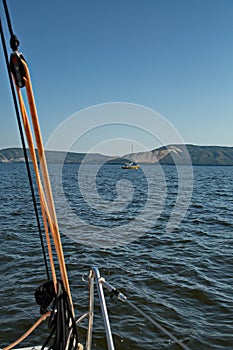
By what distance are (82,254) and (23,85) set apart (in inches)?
356

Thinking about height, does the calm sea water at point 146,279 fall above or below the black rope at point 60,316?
below

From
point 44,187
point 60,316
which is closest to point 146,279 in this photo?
point 60,316

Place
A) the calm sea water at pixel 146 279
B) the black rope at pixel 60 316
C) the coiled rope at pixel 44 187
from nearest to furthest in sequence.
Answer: the coiled rope at pixel 44 187 < the black rope at pixel 60 316 < the calm sea water at pixel 146 279

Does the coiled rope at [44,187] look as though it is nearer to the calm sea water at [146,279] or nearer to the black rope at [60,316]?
the black rope at [60,316]

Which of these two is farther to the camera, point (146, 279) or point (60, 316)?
point (146, 279)

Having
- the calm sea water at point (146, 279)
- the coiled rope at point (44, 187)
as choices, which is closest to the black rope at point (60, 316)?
the coiled rope at point (44, 187)

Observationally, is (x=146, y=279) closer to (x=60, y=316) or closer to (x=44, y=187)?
(x=60, y=316)

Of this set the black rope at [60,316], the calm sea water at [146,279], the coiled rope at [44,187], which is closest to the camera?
the coiled rope at [44,187]

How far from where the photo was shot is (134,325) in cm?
645

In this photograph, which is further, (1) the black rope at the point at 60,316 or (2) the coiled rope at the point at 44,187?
(1) the black rope at the point at 60,316

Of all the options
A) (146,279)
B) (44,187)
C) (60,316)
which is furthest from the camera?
(146,279)

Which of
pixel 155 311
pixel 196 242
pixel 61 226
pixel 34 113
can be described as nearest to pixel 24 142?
pixel 34 113

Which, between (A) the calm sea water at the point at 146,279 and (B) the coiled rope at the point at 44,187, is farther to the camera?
(A) the calm sea water at the point at 146,279

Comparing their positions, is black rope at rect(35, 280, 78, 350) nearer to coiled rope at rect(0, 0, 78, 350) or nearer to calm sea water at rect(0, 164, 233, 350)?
coiled rope at rect(0, 0, 78, 350)
